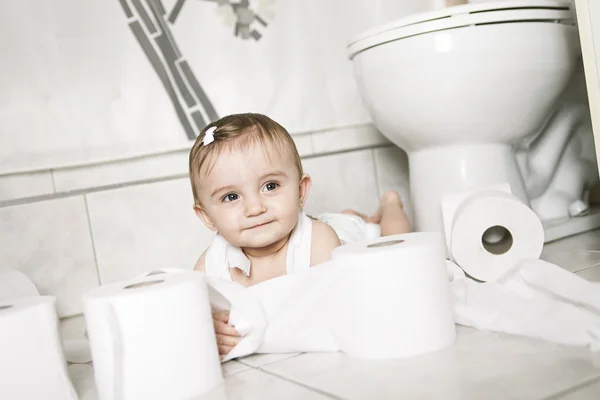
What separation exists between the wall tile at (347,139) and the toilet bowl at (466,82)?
0.31 m

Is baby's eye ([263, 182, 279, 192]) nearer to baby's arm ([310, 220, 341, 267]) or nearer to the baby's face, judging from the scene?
the baby's face

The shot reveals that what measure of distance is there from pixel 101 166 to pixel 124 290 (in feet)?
2.61

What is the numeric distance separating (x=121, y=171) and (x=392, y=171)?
78 cm

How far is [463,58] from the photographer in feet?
4.20

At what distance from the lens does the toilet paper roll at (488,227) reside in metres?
1.15

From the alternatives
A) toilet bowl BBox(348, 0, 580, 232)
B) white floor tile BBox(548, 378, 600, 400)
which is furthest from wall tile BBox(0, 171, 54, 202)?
white floor tile BBox(548, 378, 600, 400)

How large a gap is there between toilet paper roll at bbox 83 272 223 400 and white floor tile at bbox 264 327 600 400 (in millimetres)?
123

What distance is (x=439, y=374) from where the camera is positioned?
708 mm

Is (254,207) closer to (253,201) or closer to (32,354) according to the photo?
(253,201)

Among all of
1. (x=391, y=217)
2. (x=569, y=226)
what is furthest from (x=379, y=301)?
(x=569, y=226)

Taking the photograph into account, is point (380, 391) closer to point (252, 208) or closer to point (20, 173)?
point (252, 208)

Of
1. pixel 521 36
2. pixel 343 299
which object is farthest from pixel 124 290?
pixel 521 36

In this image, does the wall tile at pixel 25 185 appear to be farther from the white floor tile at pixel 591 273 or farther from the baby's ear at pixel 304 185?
the white floor tile at pixel 591 273

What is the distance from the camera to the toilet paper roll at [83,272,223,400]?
28.7 inches
